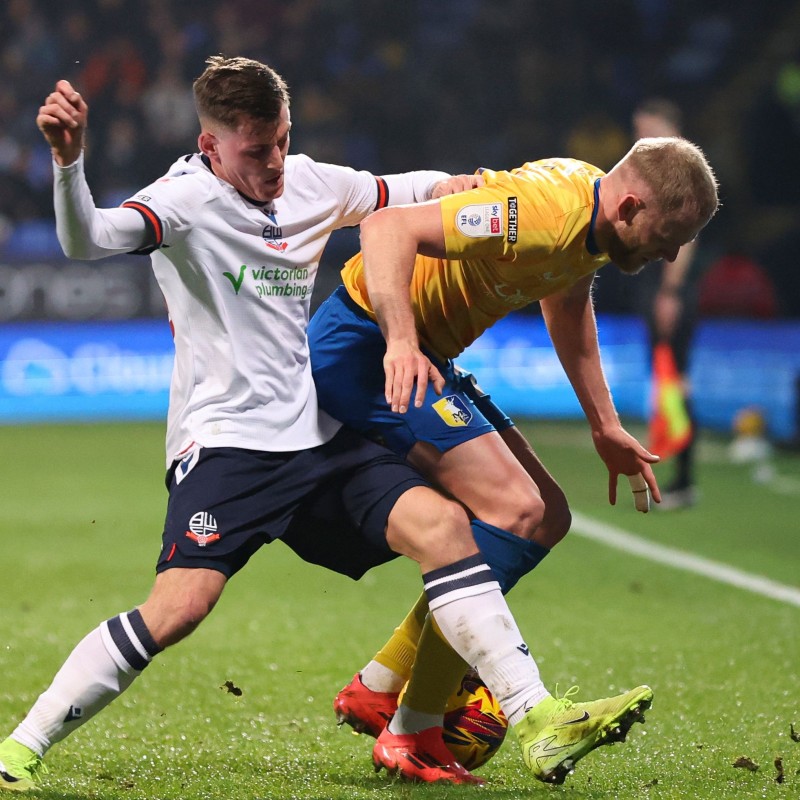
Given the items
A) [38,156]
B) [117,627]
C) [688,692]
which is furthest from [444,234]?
[38,156]

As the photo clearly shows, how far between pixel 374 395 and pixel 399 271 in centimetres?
54

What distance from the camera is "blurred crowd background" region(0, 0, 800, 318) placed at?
17344mm

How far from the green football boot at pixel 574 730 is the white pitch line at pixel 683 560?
3.39 metres

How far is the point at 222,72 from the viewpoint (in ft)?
11.6

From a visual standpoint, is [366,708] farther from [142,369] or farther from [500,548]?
[142,369]

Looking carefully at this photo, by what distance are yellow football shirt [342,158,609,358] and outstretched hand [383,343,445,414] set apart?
312 mm

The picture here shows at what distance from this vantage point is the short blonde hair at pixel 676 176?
3.42m

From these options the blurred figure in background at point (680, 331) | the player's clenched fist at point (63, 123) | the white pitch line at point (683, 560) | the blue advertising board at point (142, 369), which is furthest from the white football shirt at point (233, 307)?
the blue advertising board at point (142, 369)

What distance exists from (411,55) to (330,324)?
15.4 meters

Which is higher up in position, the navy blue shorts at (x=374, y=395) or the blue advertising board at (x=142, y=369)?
the navy blue shorts at (x=374, y=395)

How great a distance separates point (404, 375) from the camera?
129 inches

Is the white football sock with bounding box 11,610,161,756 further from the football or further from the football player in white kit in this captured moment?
the football

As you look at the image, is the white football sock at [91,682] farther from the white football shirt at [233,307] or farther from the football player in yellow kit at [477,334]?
the football player in yellow kit at [477,334]

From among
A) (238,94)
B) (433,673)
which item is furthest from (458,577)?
(238,94)
